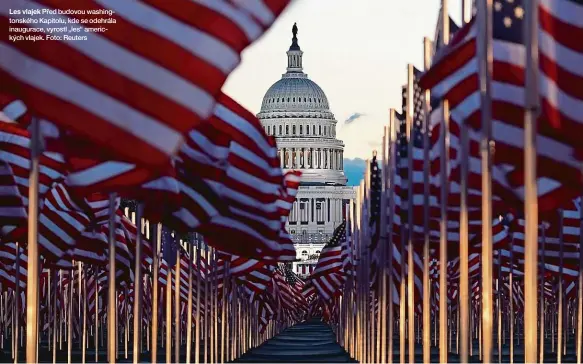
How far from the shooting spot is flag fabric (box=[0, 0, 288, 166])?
18.4 metres

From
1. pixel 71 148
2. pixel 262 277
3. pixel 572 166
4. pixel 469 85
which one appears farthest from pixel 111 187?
pixel 262 277

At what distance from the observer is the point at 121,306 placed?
255 feet

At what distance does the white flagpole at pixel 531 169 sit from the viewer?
1914 centimetres

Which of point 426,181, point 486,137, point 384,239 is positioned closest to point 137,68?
point 486,137

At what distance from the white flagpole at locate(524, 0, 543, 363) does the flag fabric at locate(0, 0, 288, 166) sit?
279cm

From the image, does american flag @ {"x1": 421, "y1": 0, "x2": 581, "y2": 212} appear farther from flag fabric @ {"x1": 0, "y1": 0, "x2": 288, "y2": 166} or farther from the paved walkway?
the paved walkway

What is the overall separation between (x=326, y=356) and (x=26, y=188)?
130 ft

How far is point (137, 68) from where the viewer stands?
1875cm

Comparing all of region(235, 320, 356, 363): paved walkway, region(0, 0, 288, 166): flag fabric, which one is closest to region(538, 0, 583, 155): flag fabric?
region(0, 0, 288, 166): flag fabric

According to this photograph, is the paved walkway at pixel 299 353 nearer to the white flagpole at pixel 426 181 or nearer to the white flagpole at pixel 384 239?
the white flagpole at pixel 384 239

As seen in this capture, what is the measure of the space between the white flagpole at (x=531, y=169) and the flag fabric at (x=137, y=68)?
9.14 feet

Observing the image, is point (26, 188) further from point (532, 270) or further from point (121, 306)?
point (121, 306)

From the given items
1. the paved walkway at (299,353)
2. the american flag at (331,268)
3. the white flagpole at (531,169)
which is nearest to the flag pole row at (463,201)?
the white flagpole at (531,169)

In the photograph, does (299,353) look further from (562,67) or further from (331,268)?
(562,67)
